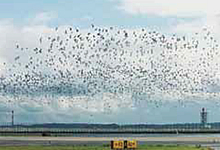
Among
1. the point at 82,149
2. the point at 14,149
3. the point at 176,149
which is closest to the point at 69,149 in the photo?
the point at 82,149

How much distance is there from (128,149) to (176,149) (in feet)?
29.8

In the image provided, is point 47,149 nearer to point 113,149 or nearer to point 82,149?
point 82,149

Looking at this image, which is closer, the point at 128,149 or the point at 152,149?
the point at 128,149

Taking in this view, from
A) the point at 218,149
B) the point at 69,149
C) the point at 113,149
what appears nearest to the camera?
the point at 113,149

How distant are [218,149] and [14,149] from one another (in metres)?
29.6

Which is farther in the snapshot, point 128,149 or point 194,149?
point 194,149

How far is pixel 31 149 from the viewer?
7512 cm

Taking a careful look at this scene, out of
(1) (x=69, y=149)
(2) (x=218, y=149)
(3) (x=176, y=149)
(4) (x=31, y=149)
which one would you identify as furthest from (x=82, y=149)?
(2) (x=218, y=149)

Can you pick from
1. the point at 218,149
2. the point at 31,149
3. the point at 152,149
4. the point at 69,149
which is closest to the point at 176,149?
the point at 152,149

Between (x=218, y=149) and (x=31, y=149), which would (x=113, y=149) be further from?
(x=218, y=149)

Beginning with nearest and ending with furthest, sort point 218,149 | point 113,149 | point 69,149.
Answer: point 113,149 < point 69,149 < point 218,149

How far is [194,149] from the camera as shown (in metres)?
77.4

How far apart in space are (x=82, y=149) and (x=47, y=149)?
4.81m

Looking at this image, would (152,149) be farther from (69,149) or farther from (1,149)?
(1,149)
